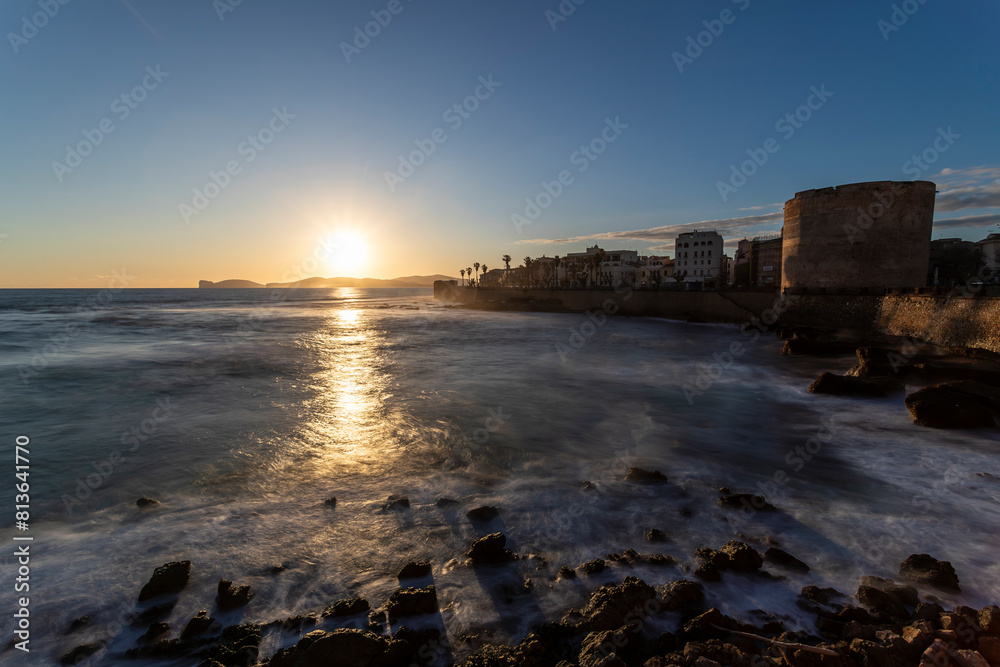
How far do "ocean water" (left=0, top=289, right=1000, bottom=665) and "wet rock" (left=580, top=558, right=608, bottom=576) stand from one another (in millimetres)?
91

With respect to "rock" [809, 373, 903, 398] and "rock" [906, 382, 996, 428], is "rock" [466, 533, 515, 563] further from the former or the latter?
"rock" [809, 373, 903, 398]

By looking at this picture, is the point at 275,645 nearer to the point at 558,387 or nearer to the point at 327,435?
the point at 327,435

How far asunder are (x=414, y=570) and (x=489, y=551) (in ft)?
2.94

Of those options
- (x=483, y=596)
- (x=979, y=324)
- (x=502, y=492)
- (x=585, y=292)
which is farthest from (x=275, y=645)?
(x=585, y=292)

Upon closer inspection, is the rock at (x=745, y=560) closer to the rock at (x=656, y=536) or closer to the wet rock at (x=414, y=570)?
the rock at (x=656, y=536)

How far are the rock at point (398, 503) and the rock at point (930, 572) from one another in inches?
243

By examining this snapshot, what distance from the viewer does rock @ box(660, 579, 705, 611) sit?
171 inches

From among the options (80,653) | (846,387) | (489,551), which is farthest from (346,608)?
(846,387)

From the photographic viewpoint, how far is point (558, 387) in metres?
15.9

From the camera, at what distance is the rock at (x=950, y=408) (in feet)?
33.3

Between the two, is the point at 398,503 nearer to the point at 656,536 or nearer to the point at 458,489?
the point at 458,489

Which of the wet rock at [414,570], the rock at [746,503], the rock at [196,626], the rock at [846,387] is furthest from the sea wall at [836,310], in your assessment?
the rock at [196,626]

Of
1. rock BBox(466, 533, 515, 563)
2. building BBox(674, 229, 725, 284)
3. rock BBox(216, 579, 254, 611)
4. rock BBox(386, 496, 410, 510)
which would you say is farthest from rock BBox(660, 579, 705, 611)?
building BBox(674, 229, 725, 284)

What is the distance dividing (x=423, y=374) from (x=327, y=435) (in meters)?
8.62
